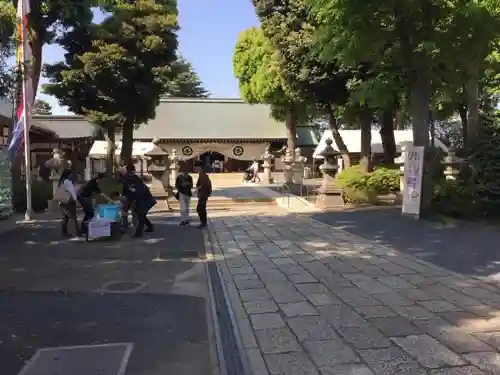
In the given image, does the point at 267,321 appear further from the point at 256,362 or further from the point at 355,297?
the point at 355,297

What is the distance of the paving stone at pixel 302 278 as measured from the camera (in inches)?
266

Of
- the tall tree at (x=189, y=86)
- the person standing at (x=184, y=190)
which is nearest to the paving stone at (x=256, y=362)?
the person standing at (x=184, y=190)

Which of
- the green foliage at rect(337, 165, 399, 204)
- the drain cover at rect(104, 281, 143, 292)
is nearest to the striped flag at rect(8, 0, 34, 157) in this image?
the drain cover at rect(104, 281, 143, 292)

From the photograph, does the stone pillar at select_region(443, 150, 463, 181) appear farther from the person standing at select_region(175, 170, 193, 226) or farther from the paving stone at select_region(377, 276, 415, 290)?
the paving stone at select_region(377, 276, 415, 290)

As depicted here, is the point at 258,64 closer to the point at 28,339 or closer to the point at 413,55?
the point at 413,55

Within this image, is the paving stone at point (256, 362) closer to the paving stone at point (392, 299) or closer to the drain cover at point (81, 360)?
the drain cover at point (81, 360)

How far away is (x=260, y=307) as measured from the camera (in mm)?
5641

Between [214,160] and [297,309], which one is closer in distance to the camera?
[297,309]

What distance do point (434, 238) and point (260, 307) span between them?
5.57m

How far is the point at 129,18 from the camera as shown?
2069cm

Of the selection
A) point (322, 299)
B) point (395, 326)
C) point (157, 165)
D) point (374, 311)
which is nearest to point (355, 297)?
point (322, 299)

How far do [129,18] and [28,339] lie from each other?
59.6 ft

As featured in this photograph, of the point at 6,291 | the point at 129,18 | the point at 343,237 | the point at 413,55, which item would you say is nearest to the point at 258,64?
the point at 129,18

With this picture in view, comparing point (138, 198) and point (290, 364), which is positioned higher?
point (138, 198)
